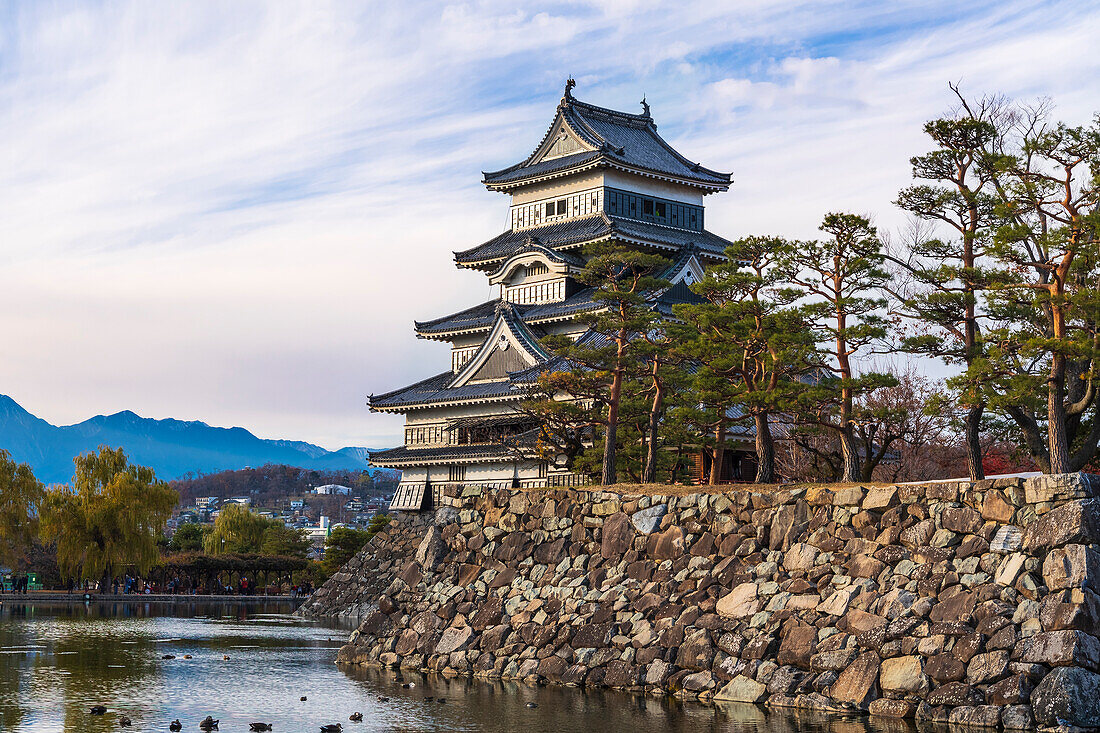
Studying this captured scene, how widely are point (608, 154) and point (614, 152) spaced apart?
56cm

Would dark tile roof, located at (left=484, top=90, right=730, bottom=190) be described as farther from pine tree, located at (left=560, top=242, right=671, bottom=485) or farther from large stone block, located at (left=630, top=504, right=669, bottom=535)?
large stone block, located at (left=630, top=504, right=669, bottom=535)

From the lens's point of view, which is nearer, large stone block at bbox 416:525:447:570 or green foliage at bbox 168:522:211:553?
large stone block at bbox 416:525:447:570

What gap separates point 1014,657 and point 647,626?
23.6 feet

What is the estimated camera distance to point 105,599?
58219mm

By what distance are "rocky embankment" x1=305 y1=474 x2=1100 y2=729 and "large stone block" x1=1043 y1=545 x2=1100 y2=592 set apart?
0.03 m

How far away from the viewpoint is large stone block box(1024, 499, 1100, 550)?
1992 cm

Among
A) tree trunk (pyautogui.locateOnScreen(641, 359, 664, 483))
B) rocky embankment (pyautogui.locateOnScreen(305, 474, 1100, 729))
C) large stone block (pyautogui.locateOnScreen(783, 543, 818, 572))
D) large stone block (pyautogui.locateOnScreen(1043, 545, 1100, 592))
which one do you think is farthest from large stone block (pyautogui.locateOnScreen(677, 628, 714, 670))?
tree trunk (pyautogui.locateOnScreen(641, 359, 664, 483))

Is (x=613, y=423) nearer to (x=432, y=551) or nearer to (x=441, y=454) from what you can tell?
(x=432, y=551)

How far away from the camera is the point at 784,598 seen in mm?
22672

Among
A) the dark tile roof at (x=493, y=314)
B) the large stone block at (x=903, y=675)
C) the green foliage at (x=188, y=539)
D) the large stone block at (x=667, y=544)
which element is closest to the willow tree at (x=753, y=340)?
the large stone block at (x=667, y=544)

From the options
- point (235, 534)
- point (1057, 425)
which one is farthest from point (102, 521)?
point (1057, 425)

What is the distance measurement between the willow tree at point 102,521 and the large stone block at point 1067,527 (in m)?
44.1

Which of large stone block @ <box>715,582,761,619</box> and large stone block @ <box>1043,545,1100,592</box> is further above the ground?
large stone block @ <box>1043,545,1100,592</box>

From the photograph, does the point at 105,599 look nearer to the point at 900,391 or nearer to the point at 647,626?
the point at 900,391
